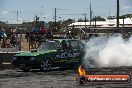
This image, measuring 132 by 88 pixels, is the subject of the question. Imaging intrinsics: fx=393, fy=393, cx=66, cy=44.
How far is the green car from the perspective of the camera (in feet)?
55.8

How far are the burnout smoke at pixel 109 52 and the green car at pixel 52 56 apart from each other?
27.8 inches

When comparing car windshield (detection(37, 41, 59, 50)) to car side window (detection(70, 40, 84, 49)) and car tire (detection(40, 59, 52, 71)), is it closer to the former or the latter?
car side window (detection(70, 40, 84, 49))

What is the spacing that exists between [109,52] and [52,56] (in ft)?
10.9

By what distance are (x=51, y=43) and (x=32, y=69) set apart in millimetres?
1507

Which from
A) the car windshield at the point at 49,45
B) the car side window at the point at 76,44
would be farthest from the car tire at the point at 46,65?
the car side window at the point at 76,44

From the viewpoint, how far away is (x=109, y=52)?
19.2 metres

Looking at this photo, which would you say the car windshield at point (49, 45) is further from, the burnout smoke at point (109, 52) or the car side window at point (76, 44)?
Result: the burnout smoke at point (109, 52)

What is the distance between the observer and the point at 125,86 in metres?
10.4

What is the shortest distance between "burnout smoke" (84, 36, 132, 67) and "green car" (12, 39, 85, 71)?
2.31 feet

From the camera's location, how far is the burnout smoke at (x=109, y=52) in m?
18.6

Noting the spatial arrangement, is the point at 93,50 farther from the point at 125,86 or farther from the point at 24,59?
the point at 125,86

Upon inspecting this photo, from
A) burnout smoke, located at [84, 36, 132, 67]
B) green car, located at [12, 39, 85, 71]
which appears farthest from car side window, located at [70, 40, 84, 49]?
burnout smoke, located at [84, 36, 132, 67]

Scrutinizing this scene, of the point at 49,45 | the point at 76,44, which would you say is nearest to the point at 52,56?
the point at 49,45

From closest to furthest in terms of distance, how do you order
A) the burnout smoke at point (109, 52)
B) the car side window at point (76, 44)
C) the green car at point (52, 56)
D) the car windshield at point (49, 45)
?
the green car at point (52, 56) < the car windshield at point (49, 45) < the car side window at point (76, 44) < the burnout smoke at point (109, 52)
